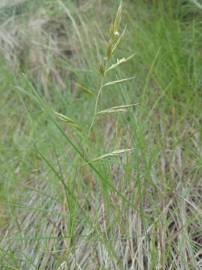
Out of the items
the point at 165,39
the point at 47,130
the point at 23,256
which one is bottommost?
the point at 23,256

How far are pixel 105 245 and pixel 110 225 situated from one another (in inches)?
3.7

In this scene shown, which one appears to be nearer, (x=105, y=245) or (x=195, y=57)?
(x=105, y=245)

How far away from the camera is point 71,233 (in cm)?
94

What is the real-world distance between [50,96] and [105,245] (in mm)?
829

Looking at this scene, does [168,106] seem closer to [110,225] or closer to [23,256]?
[110,225]

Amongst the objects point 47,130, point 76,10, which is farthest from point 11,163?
point 76,10

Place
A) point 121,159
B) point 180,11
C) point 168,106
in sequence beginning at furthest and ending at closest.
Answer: point 180,11 < point 168,106 < point 121,159

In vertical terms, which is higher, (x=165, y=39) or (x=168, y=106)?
(x=165, y=39)

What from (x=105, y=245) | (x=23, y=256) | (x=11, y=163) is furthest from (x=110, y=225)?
(x=11, y=163)

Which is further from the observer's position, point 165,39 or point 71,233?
point 165,39

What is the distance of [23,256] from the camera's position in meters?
1.03

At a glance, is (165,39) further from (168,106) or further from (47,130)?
(47,130)

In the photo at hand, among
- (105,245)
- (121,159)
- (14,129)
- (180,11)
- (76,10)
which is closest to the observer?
(105,245)

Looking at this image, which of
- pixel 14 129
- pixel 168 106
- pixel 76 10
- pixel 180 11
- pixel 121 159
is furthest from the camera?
pixel 76 10
